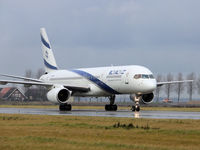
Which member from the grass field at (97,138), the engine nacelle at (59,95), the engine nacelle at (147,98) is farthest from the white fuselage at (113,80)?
the grass field at (97,138)

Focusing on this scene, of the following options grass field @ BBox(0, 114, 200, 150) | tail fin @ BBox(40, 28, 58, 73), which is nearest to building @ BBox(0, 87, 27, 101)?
tail fin @ BBox(40, 28, 58, 73)

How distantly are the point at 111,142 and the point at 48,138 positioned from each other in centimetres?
263

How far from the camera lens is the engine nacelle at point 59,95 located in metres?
47.9

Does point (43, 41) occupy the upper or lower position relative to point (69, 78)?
upper

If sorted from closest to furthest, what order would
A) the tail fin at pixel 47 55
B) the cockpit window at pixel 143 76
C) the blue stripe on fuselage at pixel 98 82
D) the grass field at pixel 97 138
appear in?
the grass field at pixel 97 138, the cockpit window at pixel 143 76, the blue stripe on fuselage at pixel 98 82, the tail fin at pixel 47 55

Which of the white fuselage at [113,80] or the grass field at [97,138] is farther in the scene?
the white fuselage at [113,80]

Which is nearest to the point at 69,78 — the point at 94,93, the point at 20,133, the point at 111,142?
the point at 94,93

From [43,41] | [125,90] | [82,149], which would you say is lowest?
[82,149]

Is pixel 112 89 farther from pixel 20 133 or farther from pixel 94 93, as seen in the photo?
pixel 20 133

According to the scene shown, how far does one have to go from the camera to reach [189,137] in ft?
63.7

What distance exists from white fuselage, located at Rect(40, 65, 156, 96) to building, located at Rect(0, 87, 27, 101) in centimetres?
8410

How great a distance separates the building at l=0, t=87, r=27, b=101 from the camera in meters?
138

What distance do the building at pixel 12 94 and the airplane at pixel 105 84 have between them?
83.0 meters

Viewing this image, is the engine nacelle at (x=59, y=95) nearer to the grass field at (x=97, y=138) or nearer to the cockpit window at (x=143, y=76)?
the cockpit window at (x=143, y=76)
